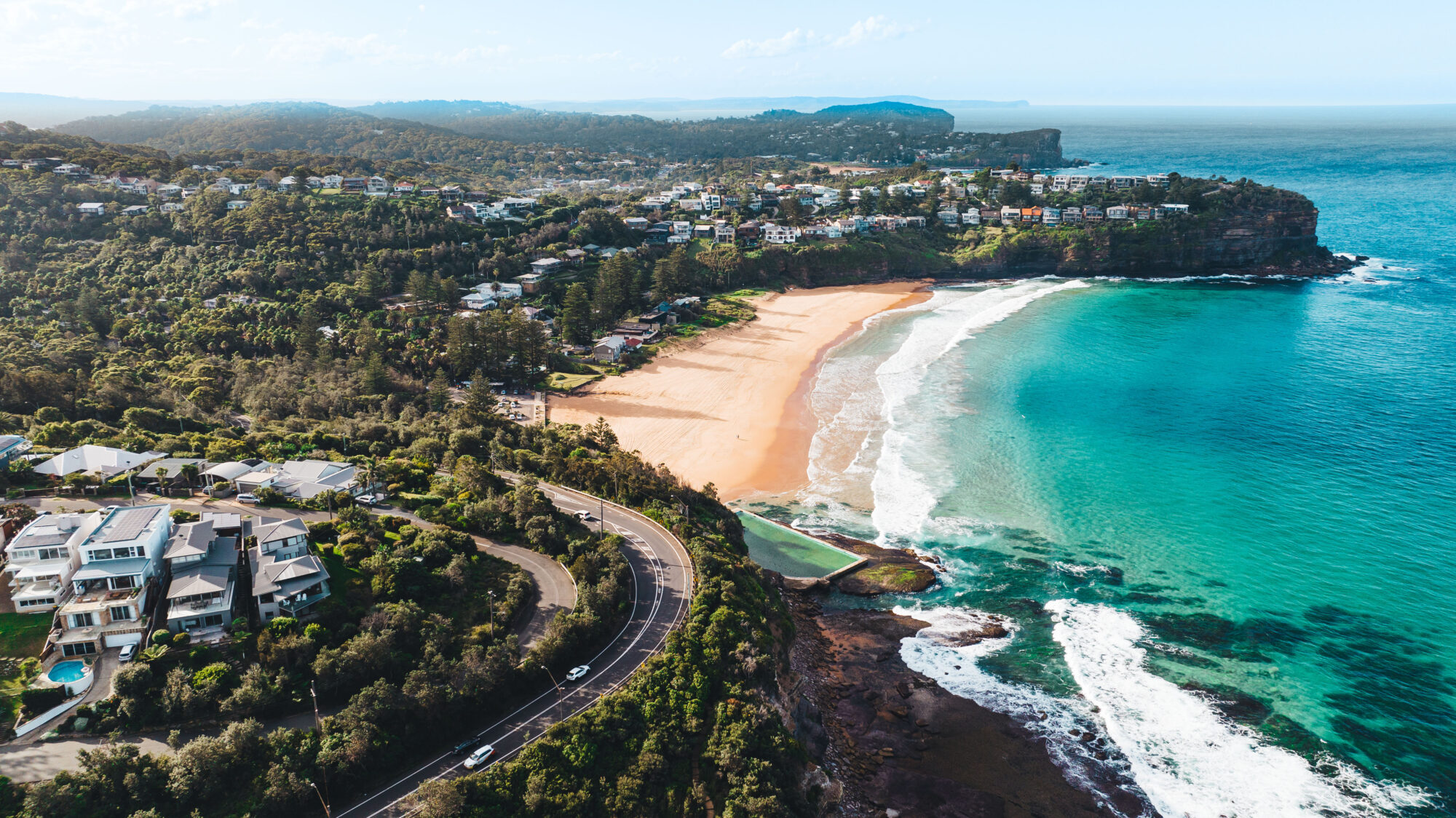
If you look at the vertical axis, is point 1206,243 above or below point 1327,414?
above

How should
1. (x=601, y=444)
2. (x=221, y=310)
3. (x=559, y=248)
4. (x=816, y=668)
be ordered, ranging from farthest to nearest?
(x=559, y=248) → (x=221, y=310) → (x=601, y=444) → (x=816, y=668)

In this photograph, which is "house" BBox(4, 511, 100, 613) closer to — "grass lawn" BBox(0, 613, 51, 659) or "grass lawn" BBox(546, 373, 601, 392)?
"grass lawn" BBox(0, 613, 51, 659)

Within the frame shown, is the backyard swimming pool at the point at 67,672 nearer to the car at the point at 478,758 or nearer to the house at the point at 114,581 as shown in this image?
the house at the point at 114,581

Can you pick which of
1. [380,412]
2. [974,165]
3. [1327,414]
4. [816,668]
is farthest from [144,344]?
[974,165]

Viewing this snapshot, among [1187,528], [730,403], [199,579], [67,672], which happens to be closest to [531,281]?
[730,403]

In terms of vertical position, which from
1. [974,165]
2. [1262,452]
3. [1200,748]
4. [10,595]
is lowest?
[1200,748]

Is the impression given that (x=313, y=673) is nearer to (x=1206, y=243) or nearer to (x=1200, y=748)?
(x=1200, y=748)
